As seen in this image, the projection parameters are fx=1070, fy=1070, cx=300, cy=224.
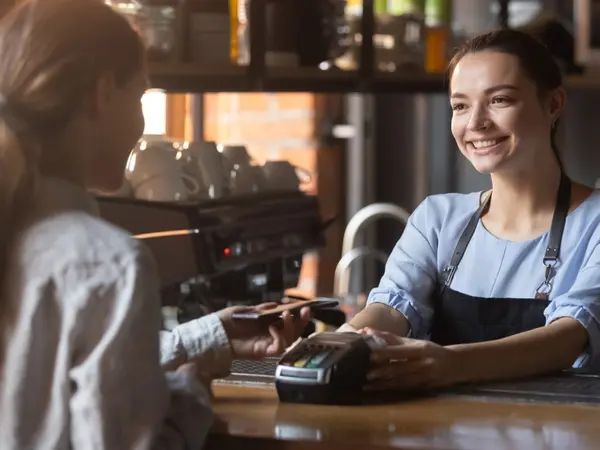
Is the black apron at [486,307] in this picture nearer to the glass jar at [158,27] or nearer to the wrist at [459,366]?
the wrist at [459,366]

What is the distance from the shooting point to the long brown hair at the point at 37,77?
94cm

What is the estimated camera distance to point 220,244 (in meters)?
1.85

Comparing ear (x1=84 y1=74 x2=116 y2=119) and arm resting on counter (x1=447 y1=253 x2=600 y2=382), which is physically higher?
ear (x1=84 y1=74 x2=116 y2=119)

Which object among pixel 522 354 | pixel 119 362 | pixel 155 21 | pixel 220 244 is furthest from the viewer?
pixel 155 21

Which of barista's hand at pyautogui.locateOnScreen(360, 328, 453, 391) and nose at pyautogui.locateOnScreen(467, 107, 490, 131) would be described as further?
nose at pyautogui.locateOnScreen(467, 107, 490, 131)

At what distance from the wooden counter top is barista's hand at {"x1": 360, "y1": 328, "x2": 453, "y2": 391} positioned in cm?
5

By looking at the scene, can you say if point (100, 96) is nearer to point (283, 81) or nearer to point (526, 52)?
point (526, 52)

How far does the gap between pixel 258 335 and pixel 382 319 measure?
34 cm

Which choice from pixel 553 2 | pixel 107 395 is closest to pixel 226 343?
pixel 107 395

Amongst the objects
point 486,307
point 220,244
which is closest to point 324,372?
point 486,307

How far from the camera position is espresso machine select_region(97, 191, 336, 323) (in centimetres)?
178

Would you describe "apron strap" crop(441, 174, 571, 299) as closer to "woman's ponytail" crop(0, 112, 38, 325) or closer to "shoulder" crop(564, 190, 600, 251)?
"shoulder" crop(564, 190, 600, 251)

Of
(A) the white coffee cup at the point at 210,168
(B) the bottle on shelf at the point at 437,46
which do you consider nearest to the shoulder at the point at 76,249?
(A) the white coffee cup at the point at 210,168

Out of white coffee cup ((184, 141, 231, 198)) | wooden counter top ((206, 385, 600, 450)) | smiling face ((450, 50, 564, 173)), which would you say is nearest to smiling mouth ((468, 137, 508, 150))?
smiling face ((450, 50, 564, 173))
